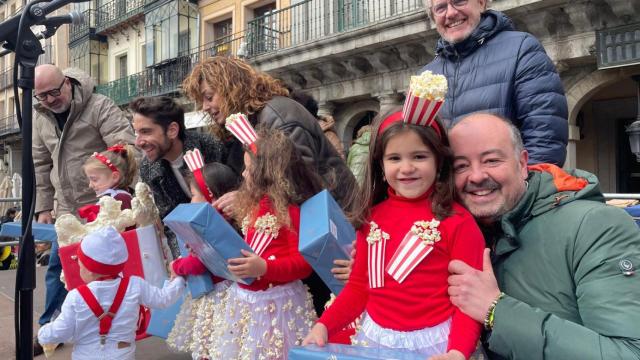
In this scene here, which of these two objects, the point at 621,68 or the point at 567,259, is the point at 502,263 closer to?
the point at 567,259

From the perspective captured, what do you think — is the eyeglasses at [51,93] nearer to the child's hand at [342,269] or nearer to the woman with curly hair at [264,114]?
the woman with curly hair at [264,114]

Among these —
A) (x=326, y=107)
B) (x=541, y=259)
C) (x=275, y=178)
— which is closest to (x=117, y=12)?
(x=326, y=107)

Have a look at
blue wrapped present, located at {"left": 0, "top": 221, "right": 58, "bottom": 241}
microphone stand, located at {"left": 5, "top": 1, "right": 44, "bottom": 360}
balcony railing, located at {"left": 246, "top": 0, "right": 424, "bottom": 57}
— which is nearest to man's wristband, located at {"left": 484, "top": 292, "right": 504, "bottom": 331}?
microphone stand, located at {"left": 5, "top": 1, "right": 44, "bottom": 360}

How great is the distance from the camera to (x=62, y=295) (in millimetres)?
3701

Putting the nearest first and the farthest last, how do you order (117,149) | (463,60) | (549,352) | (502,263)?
1. (549,352)
2. (502,263)
3. (463,60)
4. (117,149)

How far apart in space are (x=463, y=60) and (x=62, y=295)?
→ 9.94 ft

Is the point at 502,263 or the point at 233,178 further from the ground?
the point at 233,178

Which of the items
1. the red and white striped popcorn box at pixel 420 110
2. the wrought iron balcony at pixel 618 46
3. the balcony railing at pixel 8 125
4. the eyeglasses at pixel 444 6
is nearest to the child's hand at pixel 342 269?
the red and white striped popcorn box at pixel 420 110

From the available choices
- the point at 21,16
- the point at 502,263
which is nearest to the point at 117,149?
the point at 21,16

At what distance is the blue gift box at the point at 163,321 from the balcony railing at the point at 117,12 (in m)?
17.8

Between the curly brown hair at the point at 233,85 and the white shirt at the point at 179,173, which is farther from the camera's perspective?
the white shirt at the point at 179,173

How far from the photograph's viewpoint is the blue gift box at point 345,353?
1285 millimetres

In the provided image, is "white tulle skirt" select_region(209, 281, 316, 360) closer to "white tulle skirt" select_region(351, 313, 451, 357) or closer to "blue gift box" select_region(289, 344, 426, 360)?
"white tulle skirt" select_region(351, 313, 451, 357)

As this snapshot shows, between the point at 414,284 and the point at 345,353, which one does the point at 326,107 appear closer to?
the point at 414,284
